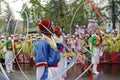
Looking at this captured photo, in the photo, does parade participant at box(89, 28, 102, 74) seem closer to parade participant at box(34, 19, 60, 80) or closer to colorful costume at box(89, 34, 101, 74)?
colorful costume at box(89, 34, 101, 74)

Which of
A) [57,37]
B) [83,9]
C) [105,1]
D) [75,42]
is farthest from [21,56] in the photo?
[105,1]

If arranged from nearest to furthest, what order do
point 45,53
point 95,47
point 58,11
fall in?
point 45,53 < point 95,47 < point 58,11

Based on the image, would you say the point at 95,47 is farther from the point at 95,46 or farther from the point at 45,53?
the point at 45,53

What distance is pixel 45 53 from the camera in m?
6.59

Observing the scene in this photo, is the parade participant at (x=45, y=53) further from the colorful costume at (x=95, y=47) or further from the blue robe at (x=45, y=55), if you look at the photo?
the colorful costume at (x=95, y=47)

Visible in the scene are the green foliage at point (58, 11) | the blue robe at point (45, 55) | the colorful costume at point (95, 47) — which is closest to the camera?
the blue robe at point (45, 55)

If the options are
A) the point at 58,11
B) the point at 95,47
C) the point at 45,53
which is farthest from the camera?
the point at 58,11

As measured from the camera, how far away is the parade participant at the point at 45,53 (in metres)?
6.56

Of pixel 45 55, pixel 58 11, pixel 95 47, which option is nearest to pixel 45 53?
pixel 45 55

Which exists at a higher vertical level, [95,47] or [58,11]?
[58,11]

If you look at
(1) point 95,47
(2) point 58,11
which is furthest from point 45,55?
(2) point 58,11

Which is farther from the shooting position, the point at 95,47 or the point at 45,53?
the point at 95,47

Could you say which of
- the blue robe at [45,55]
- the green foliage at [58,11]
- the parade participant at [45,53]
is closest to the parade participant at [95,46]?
the parade participant at [45,53]

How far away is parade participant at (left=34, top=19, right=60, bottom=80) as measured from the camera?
6.56 m
